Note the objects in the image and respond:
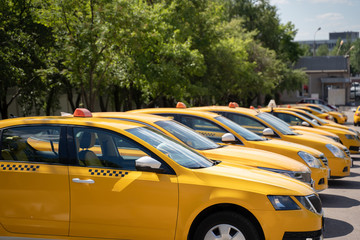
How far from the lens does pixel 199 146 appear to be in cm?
758

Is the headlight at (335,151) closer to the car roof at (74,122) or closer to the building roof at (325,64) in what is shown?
the car roof at (74,122)

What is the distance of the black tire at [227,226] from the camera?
483cm

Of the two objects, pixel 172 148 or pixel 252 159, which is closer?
pixel 172 148

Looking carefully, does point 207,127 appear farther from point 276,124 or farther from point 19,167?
point 19,167

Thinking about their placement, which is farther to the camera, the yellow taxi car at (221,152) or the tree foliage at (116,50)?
the tree foliage at (116,50)

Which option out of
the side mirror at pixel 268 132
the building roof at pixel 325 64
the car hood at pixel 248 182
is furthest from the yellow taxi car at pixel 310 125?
the building roof at pixel 325 64

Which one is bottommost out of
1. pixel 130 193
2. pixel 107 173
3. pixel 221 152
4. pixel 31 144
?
pixel 221 152

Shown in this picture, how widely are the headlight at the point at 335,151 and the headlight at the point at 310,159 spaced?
1.75 meters

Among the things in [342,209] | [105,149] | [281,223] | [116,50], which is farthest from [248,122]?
[116,50]

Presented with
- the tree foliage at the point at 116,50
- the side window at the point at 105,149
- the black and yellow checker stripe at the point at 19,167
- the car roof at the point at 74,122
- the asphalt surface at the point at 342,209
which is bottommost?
the asphalt surface at the point at 342,209

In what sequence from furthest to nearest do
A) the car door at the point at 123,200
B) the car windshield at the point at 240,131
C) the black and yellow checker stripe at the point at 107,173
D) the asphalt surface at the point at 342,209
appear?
the car windshield at the point at 240,131 < the asphalt surface at the point at 342,209 < the black and yellow checker stripe at the point at 107,173 < the car door at the point at 123,200

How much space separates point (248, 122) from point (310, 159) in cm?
204

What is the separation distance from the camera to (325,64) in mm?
86500

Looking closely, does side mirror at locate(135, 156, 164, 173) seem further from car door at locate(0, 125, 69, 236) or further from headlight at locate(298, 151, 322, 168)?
headlight at locate(298, 151, 322, 168)
